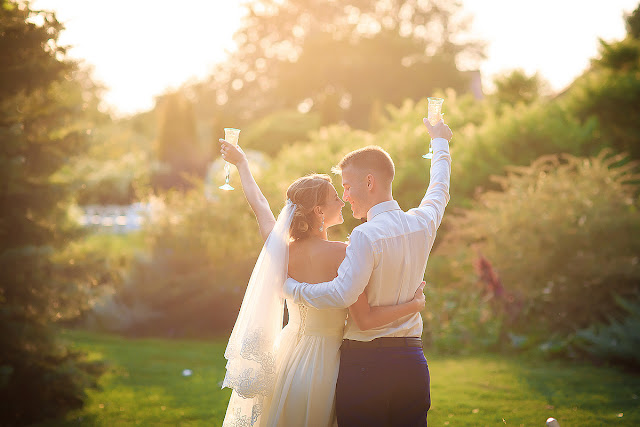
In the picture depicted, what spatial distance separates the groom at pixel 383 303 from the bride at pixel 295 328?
117 millimetres

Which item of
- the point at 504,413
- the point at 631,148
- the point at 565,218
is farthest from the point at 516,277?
the point at 631,148

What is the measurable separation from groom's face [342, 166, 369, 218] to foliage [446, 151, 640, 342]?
6.32 metres

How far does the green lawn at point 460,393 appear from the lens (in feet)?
20.8

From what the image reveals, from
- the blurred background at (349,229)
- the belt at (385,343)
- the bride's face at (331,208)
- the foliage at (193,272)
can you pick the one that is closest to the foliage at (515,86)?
the blurred background at (349,229)

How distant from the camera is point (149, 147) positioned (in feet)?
149

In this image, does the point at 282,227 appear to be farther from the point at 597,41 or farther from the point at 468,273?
the point at 597,41

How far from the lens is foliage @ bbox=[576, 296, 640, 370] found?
7.76 m

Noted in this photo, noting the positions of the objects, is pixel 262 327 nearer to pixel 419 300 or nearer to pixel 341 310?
pixel 341 310

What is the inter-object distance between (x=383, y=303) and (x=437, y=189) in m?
0.80

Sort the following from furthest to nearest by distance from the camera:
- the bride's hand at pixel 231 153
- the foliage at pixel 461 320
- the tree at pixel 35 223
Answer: the foliage at pixel 461 320, the tree at pixel 35 223, the bride's hand at pixel 231 153

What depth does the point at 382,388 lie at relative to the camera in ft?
11.1

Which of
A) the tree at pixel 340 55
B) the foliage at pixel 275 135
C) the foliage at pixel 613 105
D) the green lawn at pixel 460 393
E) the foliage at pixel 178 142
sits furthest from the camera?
the tree at pixel 340 55

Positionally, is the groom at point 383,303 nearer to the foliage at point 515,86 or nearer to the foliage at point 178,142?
the foliage at point 515,86

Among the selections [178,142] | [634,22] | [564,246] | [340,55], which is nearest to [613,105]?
[634,22]
